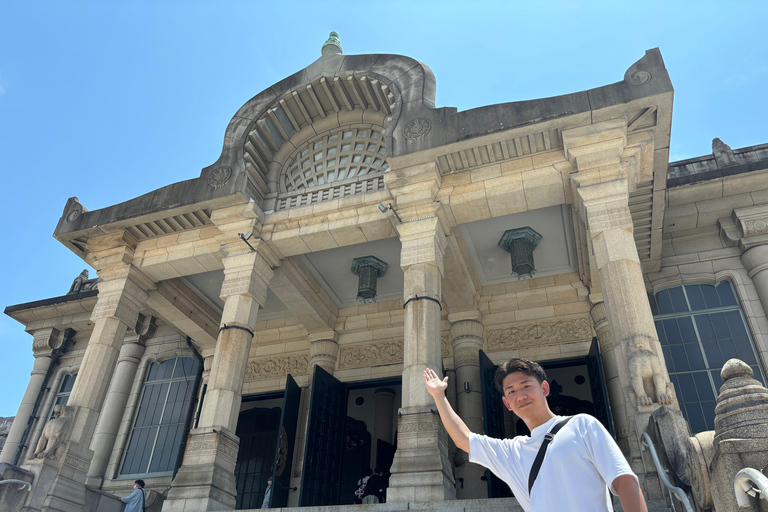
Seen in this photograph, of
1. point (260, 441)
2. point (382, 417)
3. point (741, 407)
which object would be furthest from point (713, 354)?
point (260, 441)

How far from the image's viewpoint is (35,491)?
8.06 m

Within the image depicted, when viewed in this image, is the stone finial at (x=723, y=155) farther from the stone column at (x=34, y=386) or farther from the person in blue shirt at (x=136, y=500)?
the stone column at (x=34, y=386)

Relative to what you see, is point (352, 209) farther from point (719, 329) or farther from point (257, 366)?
point (719, 329)

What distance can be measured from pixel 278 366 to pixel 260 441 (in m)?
2.01

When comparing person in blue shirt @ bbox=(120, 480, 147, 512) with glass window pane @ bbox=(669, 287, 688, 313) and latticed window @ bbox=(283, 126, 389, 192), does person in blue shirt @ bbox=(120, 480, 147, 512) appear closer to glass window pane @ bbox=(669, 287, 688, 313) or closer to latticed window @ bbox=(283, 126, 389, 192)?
latticed window @ bbox=(283, 126, 389, 192)

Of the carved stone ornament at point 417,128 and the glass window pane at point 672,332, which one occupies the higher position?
the carved stone ornament at point 417,128

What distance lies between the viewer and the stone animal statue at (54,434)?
27.9 feet

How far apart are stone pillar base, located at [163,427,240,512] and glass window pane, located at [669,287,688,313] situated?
875cm

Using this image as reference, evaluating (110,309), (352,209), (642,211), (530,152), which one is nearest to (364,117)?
(352,209)

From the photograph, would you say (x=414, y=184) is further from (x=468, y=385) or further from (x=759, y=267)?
(x=759, y=267)

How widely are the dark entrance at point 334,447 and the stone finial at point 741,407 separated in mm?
7131

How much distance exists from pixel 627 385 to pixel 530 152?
3.97 metres

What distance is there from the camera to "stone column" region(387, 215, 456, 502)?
6.52 meters

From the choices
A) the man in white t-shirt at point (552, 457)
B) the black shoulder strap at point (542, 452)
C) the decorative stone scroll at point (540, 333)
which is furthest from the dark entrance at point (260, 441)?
the black shoulder strap at point (542, 452)
